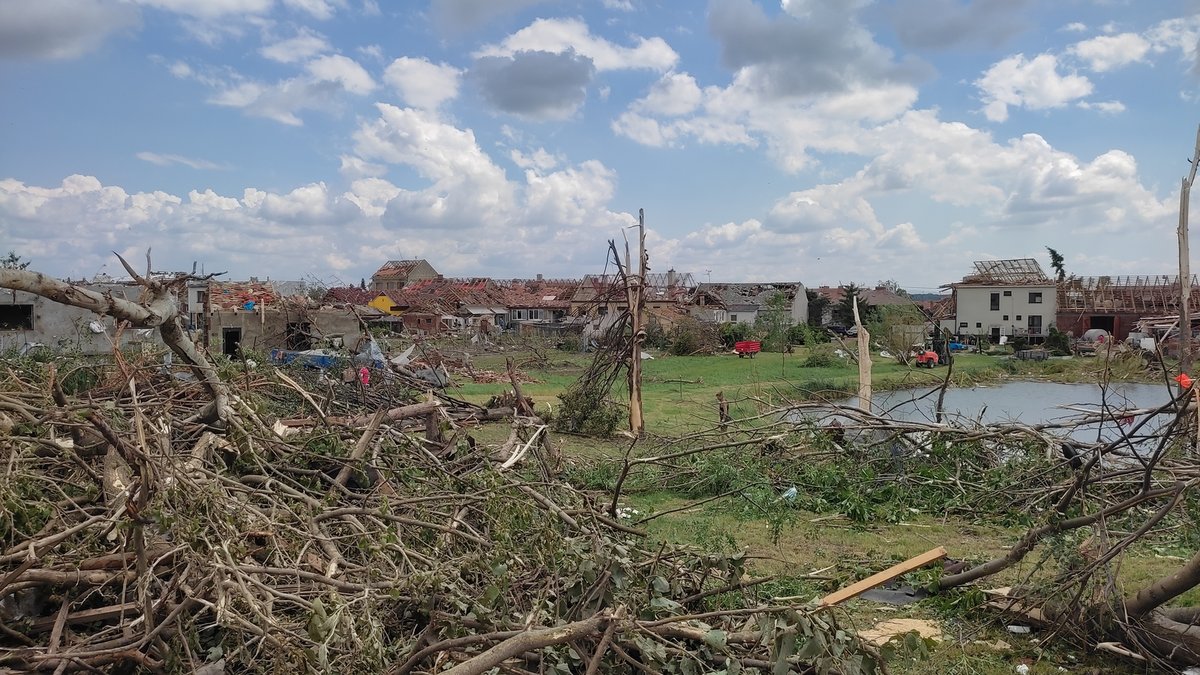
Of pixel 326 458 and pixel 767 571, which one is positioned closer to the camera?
pixel 326 458

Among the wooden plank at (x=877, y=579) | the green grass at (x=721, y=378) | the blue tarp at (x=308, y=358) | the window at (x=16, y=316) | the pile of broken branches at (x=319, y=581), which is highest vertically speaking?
the window at (x=16, y=316)

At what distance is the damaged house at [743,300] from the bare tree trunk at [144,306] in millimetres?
38708

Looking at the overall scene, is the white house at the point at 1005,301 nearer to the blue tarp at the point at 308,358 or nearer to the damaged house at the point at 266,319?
the damaged house at the point at 266,319

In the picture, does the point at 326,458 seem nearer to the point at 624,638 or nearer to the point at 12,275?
the point at 12,275

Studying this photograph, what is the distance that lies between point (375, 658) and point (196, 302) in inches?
1156

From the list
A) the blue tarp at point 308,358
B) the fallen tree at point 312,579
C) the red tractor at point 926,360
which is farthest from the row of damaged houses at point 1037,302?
the fallen tree at point 312,579

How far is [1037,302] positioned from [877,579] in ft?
141

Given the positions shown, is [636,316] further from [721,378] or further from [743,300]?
[743,300]

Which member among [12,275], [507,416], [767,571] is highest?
[12,275]

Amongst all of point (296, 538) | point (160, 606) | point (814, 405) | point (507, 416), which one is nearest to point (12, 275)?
point (160, 606)

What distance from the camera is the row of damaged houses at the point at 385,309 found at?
14078 millimetres

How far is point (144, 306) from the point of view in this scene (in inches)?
147

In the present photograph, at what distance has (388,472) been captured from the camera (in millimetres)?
5129

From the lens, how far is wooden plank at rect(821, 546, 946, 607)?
4.63 meters
